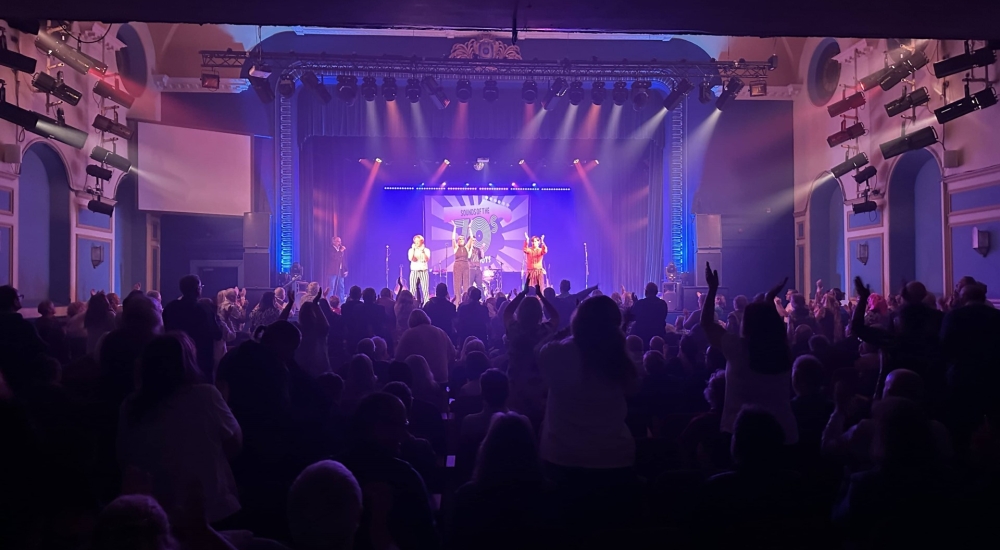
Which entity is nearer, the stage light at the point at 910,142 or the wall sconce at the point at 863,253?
the stage light at the point at 910,142

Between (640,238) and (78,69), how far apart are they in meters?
12.9

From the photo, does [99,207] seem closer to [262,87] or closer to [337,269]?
[262,87]

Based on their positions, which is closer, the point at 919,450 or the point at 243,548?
the point at 243,548

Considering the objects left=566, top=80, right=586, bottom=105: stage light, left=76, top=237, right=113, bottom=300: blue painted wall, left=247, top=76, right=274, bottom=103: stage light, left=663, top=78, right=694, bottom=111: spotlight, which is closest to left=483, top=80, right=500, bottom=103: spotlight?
left=566, top=80, right=586, bottom=105: stage light

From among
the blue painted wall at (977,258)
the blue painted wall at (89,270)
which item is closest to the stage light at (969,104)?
the blue painted wall at (977,258)

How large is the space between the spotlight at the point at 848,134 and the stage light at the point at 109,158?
13.3 metres

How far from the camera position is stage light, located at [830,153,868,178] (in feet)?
43.2

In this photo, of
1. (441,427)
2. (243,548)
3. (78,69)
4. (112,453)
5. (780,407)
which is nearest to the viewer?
(243,548)

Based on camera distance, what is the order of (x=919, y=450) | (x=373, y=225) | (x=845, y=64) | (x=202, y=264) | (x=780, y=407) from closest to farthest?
(x=919, y=450), (x=780, y=407), (x=845, y=64), (x=202, y=264), (x=373, y=225)

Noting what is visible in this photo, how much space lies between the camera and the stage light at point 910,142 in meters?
11.2

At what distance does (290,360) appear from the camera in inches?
148

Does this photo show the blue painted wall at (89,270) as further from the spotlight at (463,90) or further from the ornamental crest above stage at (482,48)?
the ornamental crest above stage at (482,48)

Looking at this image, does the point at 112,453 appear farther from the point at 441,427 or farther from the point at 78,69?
the point at 78,69

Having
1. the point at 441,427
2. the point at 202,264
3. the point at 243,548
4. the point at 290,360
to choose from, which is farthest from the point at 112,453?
the point at 202,264
